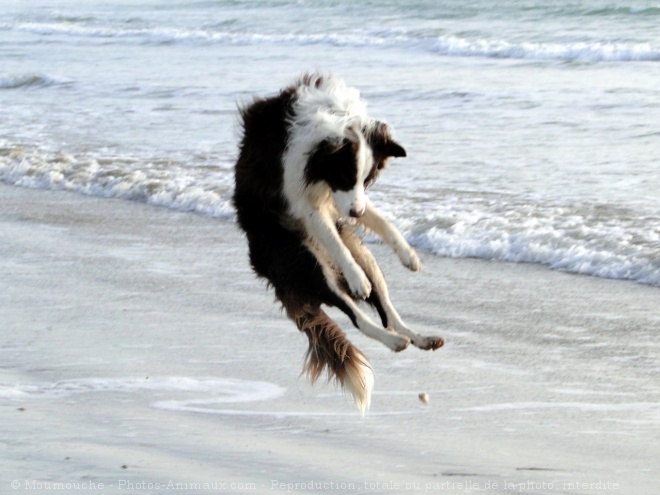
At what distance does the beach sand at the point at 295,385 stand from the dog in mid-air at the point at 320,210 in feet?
2.19

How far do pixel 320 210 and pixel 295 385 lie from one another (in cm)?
171

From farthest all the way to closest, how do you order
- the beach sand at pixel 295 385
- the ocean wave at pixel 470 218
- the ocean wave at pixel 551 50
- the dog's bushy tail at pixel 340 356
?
the ocean wave at pixel 551 50 → the ocean wave at pixel 470 218 → the beach sand at pixel 295 385 → the dog's bushy tail at pixel 340 356

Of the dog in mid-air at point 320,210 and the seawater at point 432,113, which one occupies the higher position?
the dog in mid-air at point 320,210

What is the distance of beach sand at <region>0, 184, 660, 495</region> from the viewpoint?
4.80 m

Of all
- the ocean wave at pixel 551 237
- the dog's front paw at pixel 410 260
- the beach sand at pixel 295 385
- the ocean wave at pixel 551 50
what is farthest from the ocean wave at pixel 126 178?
the ocean wave at pixel 551 50

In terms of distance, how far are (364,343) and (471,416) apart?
1268 mm

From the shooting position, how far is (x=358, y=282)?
4.34m

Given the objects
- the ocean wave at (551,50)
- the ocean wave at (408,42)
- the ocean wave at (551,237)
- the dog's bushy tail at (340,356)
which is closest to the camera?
the dog's bushy tail at (340,356)

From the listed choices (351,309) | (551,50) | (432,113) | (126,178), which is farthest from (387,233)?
(551,50)

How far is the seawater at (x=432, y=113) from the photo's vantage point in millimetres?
9539

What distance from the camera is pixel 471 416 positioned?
5508mm

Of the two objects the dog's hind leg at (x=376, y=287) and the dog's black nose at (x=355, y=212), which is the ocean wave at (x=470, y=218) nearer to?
the dog's hind leg at (x=376, y=287)

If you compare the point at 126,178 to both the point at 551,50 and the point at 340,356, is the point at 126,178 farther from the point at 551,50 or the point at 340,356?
the point at 551,50

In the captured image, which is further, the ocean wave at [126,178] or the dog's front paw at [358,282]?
the ocean wave at [126,178]
